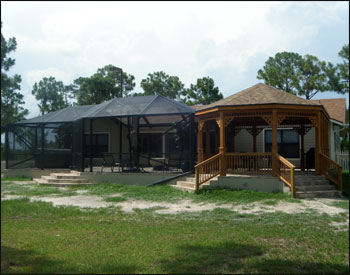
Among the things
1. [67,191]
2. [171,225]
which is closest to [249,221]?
[171,225]

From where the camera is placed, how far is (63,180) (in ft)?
50.3

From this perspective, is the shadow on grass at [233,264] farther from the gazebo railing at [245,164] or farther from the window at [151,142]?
the window at [151,142]

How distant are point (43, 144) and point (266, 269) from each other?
15625mm

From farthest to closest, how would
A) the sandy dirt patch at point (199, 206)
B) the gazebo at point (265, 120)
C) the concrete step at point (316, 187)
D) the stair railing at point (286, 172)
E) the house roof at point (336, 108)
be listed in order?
the house roof at point (336, 108)
the gazebo at point (265, 120)
the concrete step at point (316, 187)
the stair railing at point (286, 172)
the sandy dirt patch at point (199, 206)

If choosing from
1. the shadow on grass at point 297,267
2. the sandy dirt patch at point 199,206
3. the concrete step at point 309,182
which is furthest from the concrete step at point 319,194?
the shadow on grass at point 297,267

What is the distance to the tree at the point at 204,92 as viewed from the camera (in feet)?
109

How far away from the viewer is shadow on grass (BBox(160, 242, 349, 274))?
4.73m

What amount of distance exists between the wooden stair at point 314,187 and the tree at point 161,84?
24775mm

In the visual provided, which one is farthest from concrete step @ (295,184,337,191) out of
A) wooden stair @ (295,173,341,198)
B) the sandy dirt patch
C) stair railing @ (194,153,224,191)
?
stair railing @ (194,153,224,191)

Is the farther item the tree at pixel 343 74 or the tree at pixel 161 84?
the tree at pixel 161 84

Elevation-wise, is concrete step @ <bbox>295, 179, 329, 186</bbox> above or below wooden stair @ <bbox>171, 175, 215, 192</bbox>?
above

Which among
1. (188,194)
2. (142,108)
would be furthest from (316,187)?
(142,108)

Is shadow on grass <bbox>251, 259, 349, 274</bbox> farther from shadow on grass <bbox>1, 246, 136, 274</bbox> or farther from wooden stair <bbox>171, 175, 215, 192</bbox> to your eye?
wooden stair <bbox>171, 175, 215, 192</bbox>

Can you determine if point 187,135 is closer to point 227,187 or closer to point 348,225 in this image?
point 227,187
